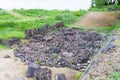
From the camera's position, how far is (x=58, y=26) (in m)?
30.3

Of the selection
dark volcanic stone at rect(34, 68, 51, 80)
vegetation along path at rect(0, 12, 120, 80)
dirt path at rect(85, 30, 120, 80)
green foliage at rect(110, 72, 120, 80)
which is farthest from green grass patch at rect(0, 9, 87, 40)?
green foliage at rect(110, 72, 120, 80)

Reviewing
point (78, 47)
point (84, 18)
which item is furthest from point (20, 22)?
point (78, 47)

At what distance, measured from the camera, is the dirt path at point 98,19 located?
1158 inches

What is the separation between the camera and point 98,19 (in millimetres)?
30969

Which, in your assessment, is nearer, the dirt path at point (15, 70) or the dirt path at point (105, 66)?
the dirt path at point (105, 66)

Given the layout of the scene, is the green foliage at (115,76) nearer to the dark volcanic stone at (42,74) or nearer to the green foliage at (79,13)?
the dark volcanic stone at (42,74)

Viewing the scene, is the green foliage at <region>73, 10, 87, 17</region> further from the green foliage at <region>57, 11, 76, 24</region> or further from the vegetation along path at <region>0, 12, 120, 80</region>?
the vegetation along path at <region>0, 12, 120, 80</region>

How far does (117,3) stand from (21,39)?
43.7 ft

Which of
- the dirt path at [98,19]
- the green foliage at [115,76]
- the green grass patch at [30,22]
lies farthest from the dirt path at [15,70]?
the dirt path at [98,19]

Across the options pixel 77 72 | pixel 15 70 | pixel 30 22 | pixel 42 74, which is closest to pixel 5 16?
pixel 30 22

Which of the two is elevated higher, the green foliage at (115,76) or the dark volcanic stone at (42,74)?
the green foliage at (115,76)

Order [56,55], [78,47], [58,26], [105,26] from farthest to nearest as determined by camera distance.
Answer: [58,26], [105,26], [78,47], [56,55]

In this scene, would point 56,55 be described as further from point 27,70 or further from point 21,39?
point 21,39

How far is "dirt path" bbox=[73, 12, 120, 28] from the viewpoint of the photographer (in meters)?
29.4
